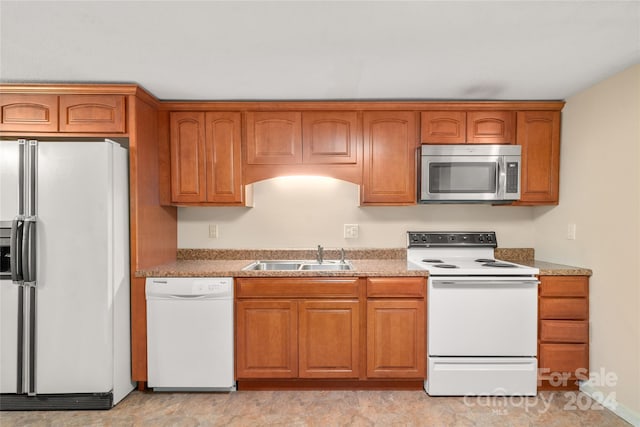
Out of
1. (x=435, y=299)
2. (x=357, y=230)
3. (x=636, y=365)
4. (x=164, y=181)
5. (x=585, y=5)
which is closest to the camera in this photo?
(x=585, y=5)

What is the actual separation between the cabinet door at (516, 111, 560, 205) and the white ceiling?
9.2 inches

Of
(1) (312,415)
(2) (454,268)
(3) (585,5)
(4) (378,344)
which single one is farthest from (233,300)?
(3) (585,5)

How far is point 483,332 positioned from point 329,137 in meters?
1.84

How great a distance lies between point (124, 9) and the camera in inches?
61.9

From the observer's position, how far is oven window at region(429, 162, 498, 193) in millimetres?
2770

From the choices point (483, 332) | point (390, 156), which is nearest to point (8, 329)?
A: point (390, 156)

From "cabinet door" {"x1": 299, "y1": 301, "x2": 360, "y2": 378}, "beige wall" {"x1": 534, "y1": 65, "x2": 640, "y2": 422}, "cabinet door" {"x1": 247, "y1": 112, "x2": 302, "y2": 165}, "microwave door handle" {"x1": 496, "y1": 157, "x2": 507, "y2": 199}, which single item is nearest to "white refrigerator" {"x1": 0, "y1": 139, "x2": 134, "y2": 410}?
"cabinet door" {"x1": 247, "y1": 112, "x2": 302, "y2": 165}

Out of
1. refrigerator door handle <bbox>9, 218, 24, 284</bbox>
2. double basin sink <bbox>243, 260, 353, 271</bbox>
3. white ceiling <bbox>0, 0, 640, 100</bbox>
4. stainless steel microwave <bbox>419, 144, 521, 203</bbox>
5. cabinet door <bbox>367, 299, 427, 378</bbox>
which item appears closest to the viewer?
white ceiling <bbox>0, 0, 640, 100</bbox>

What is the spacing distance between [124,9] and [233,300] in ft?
5.96

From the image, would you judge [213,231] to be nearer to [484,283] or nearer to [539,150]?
[484,283]

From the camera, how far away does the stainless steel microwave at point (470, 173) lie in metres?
2.76

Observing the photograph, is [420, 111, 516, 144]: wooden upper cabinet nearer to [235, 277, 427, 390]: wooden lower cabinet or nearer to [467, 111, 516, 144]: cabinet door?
[467, 111, 516, 144]: cabinet door

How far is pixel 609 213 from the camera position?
2.33 m

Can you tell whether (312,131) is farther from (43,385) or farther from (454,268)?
(43,385)
